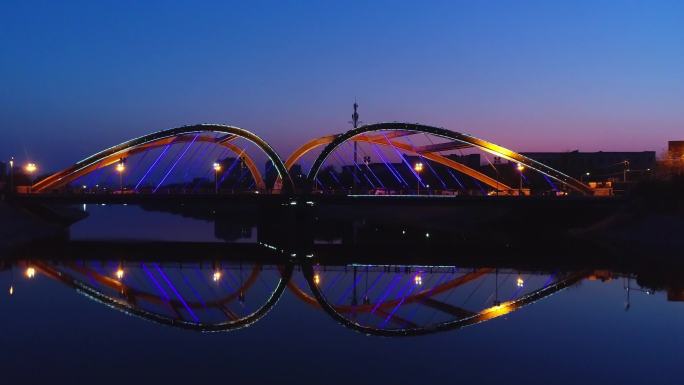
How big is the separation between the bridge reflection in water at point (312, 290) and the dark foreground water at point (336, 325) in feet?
0.31

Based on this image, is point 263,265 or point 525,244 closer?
point 263,265

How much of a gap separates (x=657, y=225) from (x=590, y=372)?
39.3 meters

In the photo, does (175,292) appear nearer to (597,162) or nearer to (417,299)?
(417,299)

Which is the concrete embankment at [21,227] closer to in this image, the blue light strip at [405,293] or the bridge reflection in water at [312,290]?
the bridge reflection in water at [312,290]

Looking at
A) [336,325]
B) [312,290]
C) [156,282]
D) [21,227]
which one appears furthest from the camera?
[21,227]

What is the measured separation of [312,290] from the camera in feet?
105

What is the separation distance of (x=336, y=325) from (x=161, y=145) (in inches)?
2084

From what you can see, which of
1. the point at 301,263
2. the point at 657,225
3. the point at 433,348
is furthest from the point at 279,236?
the point at 433,348

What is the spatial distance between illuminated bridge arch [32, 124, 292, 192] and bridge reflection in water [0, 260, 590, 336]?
1047 inches

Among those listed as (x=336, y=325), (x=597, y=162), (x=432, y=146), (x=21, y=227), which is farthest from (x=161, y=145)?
(x=597, y=162)

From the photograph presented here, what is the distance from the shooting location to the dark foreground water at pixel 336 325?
17453mm

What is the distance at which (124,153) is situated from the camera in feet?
238

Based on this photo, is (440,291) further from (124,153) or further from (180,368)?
(124,153)

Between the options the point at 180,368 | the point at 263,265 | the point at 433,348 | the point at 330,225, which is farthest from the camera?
the point at 330,225
